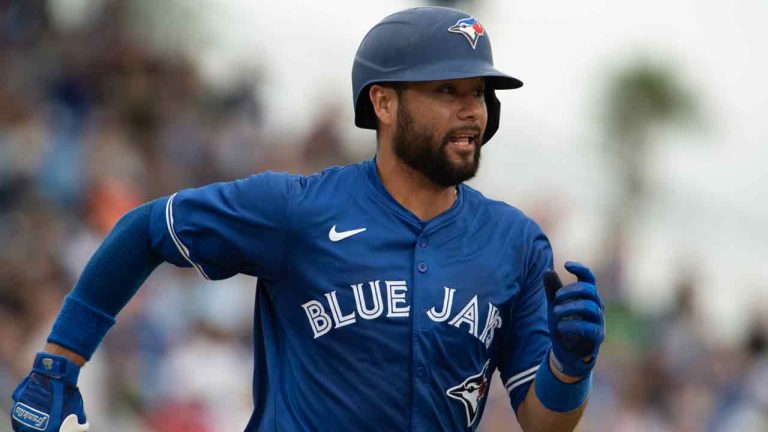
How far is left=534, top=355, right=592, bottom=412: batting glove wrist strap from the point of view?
4309 millimetres

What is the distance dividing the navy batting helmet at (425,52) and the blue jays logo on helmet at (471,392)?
0.95m

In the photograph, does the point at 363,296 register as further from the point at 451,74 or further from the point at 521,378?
the point at 451,74

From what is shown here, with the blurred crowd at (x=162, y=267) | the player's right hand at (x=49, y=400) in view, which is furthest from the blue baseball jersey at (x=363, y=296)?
the blurred crowd at (x=162, y=267)

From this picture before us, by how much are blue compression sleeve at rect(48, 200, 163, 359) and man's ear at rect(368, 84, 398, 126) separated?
806mm

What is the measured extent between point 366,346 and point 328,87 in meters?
8.99

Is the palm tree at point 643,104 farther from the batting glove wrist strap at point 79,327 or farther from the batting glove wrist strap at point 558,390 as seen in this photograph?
the batting glove wrist strap at point 79,327

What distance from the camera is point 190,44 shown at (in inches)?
467

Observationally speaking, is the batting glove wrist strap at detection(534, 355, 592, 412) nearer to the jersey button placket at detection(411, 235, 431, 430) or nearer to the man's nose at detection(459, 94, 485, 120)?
the jersey button placket at detection(411, 235, 431, 430)

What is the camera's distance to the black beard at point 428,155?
4.46 m

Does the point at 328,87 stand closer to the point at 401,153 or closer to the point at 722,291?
the point at 722,291

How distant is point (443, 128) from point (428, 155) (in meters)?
0.11

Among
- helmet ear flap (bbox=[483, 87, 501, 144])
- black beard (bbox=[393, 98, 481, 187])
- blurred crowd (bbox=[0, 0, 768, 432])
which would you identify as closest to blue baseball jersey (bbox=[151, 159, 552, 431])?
black beard (bbox=[393, 98, 481, 187])

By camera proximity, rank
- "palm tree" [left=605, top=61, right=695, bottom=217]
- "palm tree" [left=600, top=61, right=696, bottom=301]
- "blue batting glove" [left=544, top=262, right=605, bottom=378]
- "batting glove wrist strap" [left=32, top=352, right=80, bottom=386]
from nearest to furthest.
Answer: "blue batting glove" [left=544, top=262, right=605, bottom=378]
"batting glove wrist strap" [left=32, top=352, right=80, bottom=386]
"palm tree" [left=600, top=61, right=696, bottom=301]
"palm tree" [left=605, top=61, right=695, bottom=217]

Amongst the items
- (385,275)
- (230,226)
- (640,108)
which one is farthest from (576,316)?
(640,108)
